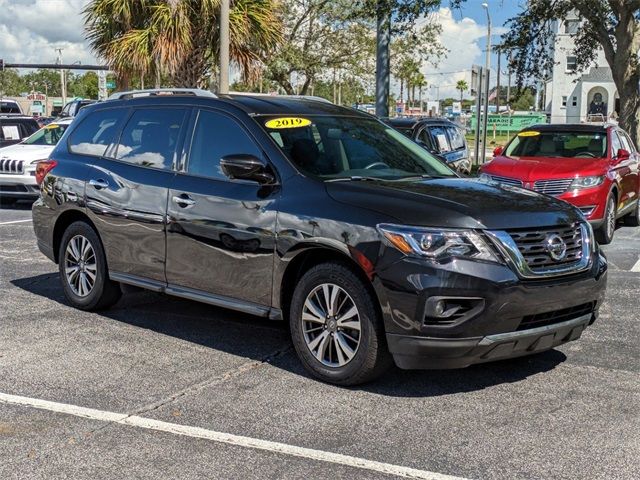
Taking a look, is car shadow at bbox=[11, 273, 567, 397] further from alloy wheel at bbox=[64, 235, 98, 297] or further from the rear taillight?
the rear taillight

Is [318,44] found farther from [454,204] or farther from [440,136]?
[454,204]

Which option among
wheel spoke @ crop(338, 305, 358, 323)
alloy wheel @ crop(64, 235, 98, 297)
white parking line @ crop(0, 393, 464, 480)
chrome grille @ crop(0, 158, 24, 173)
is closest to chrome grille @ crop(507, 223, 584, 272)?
wheel spoke @ crop(338, 305, 358, 323)

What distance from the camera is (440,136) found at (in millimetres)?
14070

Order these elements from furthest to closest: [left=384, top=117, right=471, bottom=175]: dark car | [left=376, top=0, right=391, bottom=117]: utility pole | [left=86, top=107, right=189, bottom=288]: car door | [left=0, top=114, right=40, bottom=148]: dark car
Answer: [left=0, top=114, right=40, bottom=148]: dark car < [left=376, top=0, right=391, bottom=117]: utility pole < [left=384, top=117, right=471, bottom=175]: dark car < [left=86, top=107, right=189, bottom=288]: car door

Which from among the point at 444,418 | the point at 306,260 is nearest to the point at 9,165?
the point at 306,260

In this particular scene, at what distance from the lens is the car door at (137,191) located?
615 cm

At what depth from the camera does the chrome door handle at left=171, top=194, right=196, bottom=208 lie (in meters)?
5.82

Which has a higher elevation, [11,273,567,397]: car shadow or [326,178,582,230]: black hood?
[326,178,582,230]: black hood

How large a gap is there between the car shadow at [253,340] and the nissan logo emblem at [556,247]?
883 millimetres

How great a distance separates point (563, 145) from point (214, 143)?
774 centimetres

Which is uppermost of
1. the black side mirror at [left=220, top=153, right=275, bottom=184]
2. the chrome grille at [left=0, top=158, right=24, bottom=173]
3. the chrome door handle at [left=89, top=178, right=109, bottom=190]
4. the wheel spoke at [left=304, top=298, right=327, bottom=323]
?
the black side mirror at [left=220, top=153, right=275, bottom=184]

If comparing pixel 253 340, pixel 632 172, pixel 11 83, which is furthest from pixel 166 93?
pixel 11 83

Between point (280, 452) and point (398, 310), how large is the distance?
1.08 m

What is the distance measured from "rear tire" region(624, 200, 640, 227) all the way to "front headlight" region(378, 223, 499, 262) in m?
9.50
